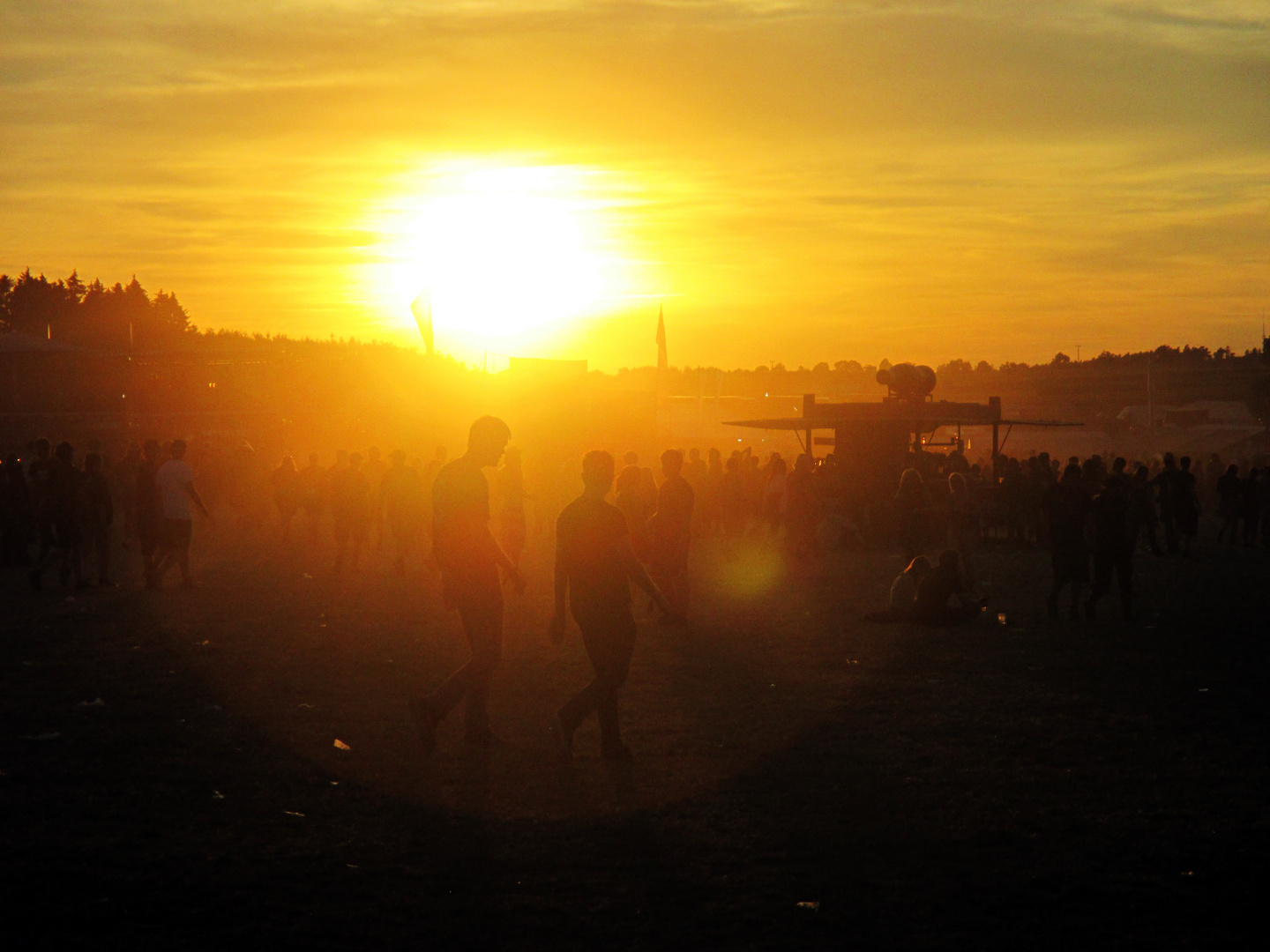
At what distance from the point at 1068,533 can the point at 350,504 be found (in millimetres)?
10226

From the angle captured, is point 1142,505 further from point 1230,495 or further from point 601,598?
point 601,598

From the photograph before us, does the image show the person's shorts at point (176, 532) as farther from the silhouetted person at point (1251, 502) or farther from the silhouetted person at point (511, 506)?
the silhouetted person at point (1251, 502)

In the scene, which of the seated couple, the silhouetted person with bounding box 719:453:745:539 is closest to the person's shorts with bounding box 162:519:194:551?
the seated couple

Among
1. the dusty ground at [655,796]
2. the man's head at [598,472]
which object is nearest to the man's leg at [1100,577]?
the dusty ground at [655,796]

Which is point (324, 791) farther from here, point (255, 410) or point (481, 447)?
point (255, 410)

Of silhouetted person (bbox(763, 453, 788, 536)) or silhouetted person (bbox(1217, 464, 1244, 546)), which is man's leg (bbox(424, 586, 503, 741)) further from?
silhouetted person (bbox(1217, 464, 1244, 546))

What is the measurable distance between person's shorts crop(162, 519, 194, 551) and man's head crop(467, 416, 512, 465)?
31.3 ft

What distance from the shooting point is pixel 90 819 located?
20.6 feet

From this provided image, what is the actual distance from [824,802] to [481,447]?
294 centimetres

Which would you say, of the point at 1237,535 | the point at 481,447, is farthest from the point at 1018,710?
the point at 1237,535

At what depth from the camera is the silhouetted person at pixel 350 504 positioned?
19.0m

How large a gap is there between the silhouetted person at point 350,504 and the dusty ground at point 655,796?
6.16 m

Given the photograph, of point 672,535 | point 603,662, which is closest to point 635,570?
point 603,662

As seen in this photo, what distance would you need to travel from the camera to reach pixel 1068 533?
47.5 feet
